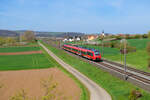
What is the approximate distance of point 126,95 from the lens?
2478 centimetres

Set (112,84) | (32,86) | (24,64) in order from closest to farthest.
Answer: (112,84)
(32,86)
(24,64)

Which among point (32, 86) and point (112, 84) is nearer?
point (112, 84)

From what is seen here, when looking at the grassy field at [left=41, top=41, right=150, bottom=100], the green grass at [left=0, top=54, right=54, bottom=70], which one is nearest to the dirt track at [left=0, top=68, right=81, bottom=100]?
the grassy field at [left=41, top=41, right=150, bottom=100]

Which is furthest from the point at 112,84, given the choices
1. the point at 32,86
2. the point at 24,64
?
the point at 24,64

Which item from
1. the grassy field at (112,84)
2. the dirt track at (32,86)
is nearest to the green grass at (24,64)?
the dirt track at (32,86)

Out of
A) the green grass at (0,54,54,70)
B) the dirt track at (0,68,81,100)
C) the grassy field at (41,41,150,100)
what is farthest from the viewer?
the green grass at (0,54,54,70)

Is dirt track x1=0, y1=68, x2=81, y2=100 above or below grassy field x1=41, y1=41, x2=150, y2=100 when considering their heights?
below

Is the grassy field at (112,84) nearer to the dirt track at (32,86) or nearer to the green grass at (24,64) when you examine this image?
the dirt track at (32,86)

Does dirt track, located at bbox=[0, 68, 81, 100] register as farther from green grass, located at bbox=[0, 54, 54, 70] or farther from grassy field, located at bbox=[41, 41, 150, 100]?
green grass, located at bbox=[0, 54, 54, 70]

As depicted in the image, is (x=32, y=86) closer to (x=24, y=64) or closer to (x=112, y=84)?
(x=112, y=84)

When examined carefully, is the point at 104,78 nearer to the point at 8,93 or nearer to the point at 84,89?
the point at 84,89

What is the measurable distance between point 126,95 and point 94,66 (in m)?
19.3

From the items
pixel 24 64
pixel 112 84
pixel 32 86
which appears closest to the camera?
pixel 112 84

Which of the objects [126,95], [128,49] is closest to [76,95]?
[126,95]
